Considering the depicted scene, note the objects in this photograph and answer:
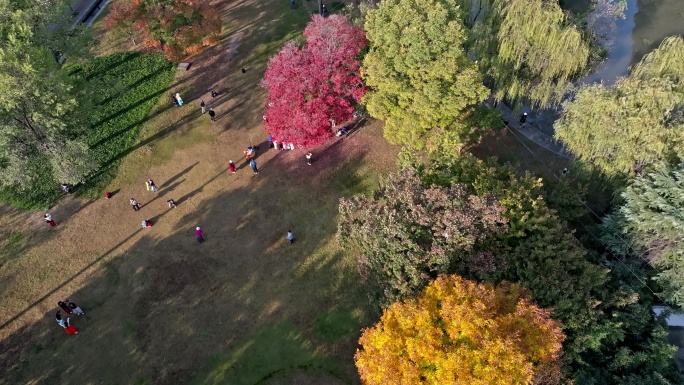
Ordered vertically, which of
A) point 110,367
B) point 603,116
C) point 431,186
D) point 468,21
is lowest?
point 110,367

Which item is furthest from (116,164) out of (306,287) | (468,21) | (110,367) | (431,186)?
(468,21)

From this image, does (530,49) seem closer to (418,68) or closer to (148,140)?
(418,68)

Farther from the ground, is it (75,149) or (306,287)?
(75,149)

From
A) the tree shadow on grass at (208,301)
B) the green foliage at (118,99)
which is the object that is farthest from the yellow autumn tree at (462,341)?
the green foliage at (118,99)

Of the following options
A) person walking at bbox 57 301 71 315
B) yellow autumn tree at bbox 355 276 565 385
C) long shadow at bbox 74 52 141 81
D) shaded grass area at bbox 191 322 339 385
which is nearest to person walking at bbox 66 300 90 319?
person walking at bbox 57 301 71 315

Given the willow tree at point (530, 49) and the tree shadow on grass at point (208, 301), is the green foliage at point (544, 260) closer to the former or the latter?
the willow tree at point (530, 49)

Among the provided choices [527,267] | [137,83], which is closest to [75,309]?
[137,83]

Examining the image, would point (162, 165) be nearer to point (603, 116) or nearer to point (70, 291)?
point (70, 291)
